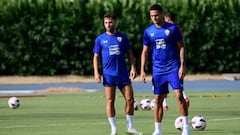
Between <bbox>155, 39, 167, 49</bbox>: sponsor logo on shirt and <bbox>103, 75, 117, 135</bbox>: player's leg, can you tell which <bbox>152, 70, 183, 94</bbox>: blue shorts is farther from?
<bbox>103, 75, 117, 135</bbox>: player's leg

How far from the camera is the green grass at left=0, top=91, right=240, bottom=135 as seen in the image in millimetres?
17375

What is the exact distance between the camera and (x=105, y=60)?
16703 millimetres

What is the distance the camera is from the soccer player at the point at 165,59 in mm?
15516

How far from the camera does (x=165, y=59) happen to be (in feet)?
51.4

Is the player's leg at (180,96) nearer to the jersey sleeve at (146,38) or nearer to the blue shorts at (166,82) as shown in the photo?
the blue shorts at (166,82)

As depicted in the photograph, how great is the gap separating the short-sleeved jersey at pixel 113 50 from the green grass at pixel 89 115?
3.91 feet

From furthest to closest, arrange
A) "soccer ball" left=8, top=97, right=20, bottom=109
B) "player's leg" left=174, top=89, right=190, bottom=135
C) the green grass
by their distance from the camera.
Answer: "soccer ball" left=8, top=97, right=20, bottom=109 → the green grass → "player's leg" left=174, top=89, right=190, bottom=135

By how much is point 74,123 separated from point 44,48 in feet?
77.0

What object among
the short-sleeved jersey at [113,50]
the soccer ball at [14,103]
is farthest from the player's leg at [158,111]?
the soccer ball at [14,103]

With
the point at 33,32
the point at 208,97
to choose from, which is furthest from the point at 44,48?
the point at 208,97

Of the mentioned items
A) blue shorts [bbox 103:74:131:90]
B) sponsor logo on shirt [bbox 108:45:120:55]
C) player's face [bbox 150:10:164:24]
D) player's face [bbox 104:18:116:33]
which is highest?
player's face [bbox 150:10:164:24]

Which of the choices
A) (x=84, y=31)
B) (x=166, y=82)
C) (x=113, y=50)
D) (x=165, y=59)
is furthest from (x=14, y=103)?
(x=84, y=31)

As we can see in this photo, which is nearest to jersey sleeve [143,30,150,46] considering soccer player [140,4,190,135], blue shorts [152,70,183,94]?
soccer player [140,4,190,135]

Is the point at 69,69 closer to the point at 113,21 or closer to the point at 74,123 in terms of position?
the point at 74,123
